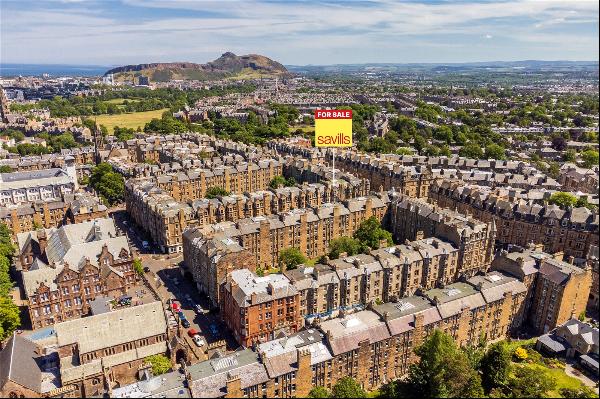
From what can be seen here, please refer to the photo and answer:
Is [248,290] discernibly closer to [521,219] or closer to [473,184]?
[521,219]

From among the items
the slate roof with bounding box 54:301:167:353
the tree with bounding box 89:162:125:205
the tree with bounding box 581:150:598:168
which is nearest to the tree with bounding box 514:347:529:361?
the slate roof with bounding box 54:301:167:353

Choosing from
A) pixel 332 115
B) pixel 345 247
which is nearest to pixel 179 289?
pixel 345 247

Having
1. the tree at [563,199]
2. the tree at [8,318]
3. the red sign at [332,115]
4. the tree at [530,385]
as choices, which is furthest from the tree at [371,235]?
the tree at [8,318]

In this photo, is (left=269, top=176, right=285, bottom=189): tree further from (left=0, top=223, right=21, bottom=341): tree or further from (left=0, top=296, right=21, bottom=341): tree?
(left=0, top=296, right=21, bottom=341): tree

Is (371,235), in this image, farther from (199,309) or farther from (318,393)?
(318,393)

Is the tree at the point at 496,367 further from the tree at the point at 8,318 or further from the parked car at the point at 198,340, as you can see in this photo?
the tree at the point at 8,318

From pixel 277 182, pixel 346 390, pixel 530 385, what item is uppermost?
pixel 277 182
